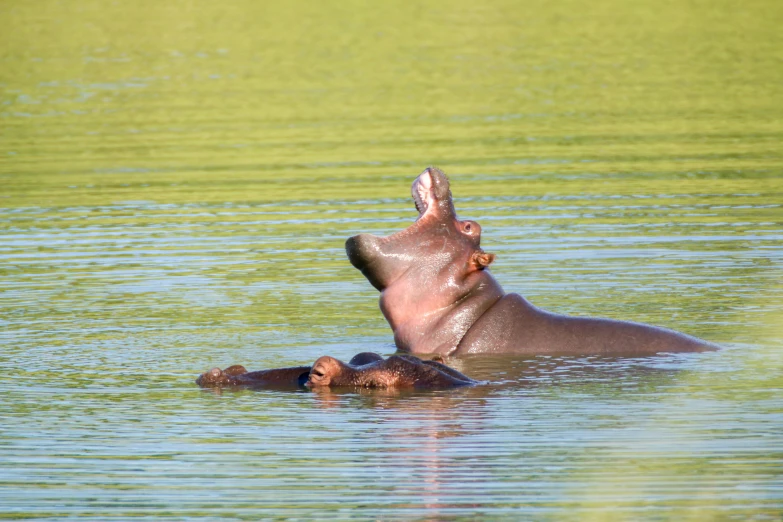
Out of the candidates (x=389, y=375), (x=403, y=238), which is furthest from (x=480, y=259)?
(x=389, y=375)

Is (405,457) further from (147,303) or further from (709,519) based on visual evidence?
(147,303)

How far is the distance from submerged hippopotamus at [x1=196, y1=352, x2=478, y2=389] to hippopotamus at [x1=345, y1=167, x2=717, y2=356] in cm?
118

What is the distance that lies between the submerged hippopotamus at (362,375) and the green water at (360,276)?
13cm

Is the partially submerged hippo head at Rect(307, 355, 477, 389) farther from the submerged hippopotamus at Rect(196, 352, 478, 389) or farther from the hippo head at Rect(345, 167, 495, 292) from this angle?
the hippo head at Rect(345, 167, 495, 292)

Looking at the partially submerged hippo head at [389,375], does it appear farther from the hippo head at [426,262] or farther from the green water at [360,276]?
the hippo head at [426,262]

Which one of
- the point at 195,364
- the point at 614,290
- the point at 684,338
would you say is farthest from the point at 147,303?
the point at 684,338

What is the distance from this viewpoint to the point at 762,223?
16.5m

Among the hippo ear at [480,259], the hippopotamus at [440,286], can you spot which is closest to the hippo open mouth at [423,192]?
the hippopotamus at [440,286]

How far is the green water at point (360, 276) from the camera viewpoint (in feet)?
27.8

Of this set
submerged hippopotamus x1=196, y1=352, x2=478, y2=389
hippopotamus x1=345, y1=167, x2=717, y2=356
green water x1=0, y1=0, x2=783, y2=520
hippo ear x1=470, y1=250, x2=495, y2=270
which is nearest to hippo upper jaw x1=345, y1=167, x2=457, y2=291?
hippopotamus x1=345, y1=167, x2=717, y2=356

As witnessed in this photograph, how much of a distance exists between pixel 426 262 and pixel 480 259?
41 centimetres

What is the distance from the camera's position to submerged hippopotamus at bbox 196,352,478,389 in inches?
405

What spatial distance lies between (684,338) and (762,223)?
5.49 meters

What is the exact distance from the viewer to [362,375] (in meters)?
10.3
